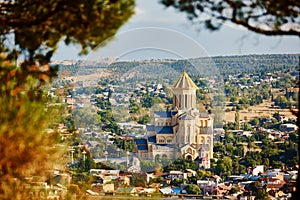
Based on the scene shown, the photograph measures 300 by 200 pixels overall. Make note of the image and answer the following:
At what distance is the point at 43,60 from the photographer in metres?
3.42

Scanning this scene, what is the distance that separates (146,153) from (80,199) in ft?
16.9

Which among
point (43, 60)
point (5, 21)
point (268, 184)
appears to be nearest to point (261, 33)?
point (43, 60)

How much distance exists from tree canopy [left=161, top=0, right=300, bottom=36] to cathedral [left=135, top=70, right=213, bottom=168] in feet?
15.8

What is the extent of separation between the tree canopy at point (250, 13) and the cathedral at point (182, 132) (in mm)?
4827

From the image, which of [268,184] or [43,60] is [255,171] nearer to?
[268,184]

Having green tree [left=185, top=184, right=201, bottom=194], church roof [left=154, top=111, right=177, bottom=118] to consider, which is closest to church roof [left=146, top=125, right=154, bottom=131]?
church roof [left=154, top=111, right=177, bottom=118]

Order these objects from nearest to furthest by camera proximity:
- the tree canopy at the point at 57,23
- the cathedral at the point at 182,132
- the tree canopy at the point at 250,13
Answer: the tree canopy at the point at 250,13, the tree canopy at the point at 57,23, the cathedral at the point at 182,132

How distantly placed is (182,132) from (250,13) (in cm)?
504

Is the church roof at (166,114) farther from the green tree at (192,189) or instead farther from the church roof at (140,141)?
the green tree at (192,189)

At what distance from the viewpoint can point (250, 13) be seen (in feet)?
9.85

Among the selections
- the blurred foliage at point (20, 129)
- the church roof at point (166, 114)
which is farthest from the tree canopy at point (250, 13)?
the church roof at point (166, 114)

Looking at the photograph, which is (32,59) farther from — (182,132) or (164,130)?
(164,130)

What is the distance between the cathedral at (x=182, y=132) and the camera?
8.04 metres

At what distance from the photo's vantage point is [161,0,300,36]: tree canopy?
9.62ft
